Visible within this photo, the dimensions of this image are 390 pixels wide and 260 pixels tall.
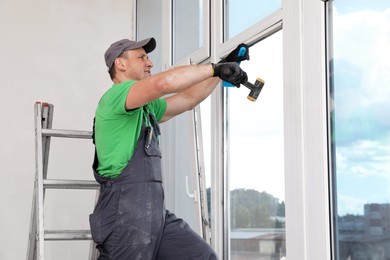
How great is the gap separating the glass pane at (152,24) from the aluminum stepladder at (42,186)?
1.12m

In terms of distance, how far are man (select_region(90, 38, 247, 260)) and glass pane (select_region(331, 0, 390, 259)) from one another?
44 cm

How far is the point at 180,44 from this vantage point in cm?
399

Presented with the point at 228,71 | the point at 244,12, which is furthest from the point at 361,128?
the point at 244,12

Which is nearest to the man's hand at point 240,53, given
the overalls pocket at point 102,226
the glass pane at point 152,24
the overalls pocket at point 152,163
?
the overalls pocket at point 152,163

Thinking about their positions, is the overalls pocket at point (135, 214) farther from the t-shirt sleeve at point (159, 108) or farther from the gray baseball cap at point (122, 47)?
the gray baseball cap at point (122, 47)

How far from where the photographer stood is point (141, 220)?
8.55ft

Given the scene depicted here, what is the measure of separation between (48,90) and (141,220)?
1966mm

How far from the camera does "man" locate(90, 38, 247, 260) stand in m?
2.55

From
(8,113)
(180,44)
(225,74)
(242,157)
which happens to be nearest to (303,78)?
(225,74)

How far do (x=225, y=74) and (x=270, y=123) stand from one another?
54cm

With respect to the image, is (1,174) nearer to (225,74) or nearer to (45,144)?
(45,144)

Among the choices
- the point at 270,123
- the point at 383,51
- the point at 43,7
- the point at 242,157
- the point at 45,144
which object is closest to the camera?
the point at 383,51

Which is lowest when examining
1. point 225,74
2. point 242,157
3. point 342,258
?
point 342,258

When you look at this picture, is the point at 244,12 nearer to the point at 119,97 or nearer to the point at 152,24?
the point at 119,97
